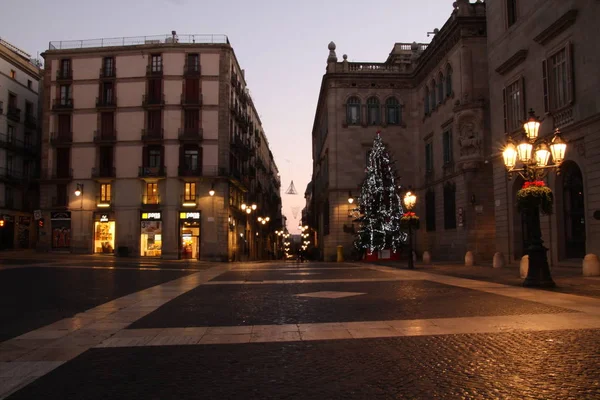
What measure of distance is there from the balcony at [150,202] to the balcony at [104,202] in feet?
9.97

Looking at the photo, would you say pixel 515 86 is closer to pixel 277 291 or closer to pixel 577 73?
pixel 577 73

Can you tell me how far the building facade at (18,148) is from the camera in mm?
48062

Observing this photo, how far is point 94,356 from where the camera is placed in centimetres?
641

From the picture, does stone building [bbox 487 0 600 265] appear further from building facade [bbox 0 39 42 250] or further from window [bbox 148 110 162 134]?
building facade [bbox 0 39 42 250]

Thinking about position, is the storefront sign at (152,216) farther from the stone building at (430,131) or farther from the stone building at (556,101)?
the stone building at (556,101)

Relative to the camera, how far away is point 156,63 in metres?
46.5

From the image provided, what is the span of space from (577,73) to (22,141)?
49.0m

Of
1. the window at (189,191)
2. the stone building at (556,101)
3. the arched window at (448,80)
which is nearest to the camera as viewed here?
the stone building at (556,101)

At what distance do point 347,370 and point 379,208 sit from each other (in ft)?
115

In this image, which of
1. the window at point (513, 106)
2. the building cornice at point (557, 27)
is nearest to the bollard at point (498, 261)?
the window at point (513, 106)

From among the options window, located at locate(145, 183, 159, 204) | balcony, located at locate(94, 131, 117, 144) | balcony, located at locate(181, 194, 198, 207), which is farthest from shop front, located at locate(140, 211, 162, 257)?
balcony, located at locate(94, 131, 117, 144)

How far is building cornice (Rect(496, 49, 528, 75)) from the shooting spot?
78.5 ft

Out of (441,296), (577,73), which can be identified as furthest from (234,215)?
(441,296)

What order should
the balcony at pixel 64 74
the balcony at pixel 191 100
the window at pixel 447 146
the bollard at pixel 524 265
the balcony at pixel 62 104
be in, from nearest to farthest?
1. the bollard at pixel 524 265
2. the window at pixel 447 146
3. the balcony at pixel 191 100
4. the balcony at pixel 62 104
5. the balcony at pixel 64 74
